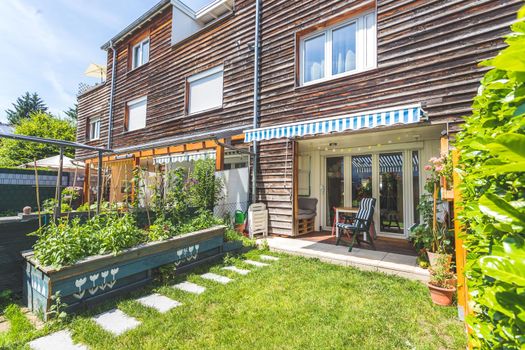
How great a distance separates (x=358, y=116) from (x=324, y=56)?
2991mm

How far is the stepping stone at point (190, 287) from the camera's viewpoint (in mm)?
4118

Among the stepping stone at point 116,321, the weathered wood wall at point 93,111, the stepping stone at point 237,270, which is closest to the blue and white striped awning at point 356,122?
the stepping stone at point 237,270

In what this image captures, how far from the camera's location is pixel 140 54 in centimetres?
1327

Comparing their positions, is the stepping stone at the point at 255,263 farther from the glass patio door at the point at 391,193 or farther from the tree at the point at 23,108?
the tree at the point at 23,108

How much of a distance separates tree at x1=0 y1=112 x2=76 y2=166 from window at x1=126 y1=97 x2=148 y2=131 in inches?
502

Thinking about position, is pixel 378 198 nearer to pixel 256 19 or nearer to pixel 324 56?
pixel 324 56

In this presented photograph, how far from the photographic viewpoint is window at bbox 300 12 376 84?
6.54 metres

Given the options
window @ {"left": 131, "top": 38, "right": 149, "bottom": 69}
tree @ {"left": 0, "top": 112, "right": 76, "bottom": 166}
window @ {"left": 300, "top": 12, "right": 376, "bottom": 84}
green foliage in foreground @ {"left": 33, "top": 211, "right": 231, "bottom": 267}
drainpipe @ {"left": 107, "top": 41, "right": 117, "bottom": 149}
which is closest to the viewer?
green foliage in foreground @ {"left": 33, "top": 211, "right": 231, "bottom": 267}

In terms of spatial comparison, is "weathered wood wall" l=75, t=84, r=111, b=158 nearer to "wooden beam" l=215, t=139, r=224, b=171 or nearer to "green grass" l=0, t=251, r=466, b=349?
"wooden beam" l=215, t=139, r=224, b=171

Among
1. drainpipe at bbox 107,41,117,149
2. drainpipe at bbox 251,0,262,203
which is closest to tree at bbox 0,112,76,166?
drainpipe at bbox 107,41,117,149

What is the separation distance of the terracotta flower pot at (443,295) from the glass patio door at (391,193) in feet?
13.6

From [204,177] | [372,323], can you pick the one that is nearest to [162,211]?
[204,177]

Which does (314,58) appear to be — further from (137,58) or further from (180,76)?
(137,58)

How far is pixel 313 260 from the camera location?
5.56 metres
